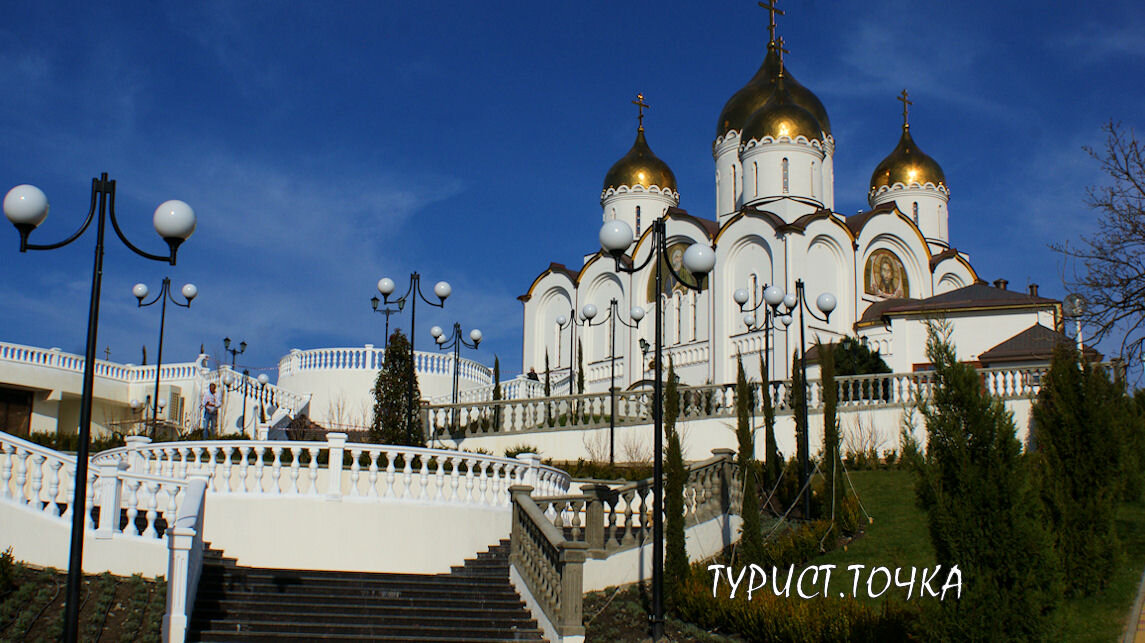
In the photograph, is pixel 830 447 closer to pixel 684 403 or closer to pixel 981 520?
pixel 981 520

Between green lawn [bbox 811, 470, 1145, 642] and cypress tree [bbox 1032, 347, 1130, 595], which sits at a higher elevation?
cypress tree [bbox 1032, 347, 1130, 595]

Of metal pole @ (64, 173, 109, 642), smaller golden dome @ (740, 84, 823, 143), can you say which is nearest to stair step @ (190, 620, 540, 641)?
metal pole @ (64, 173, 109, 642)

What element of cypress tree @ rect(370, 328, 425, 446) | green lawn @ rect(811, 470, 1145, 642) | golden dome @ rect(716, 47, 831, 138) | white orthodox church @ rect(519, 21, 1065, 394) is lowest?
green lawn @ rect(811, 470, 1145, 642)

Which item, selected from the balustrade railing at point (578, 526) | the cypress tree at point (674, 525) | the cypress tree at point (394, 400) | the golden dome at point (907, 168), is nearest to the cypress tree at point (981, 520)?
the balustrade railing at point (578, 526)

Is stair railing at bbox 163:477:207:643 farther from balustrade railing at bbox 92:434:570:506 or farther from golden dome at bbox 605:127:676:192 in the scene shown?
golden dome at bbox 605:127:676:192

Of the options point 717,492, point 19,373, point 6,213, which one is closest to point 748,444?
point 717,492

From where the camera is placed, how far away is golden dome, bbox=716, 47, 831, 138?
42438 millimetres

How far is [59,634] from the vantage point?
1034 centimetres

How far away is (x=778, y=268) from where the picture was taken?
35.7 meters

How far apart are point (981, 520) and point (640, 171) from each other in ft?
126

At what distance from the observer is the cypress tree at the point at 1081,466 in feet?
40.5

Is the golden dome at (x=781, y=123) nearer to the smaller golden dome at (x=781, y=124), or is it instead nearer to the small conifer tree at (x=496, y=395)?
the smaller golden dome at (x=781, y=124)

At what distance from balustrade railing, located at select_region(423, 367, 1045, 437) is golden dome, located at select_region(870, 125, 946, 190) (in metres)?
19.9

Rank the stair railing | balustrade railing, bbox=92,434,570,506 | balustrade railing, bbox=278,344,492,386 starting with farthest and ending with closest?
balustrade railing, bbox=278,344,492,386
balustrade railing, bbox=92,434,570,506
the stair railing
